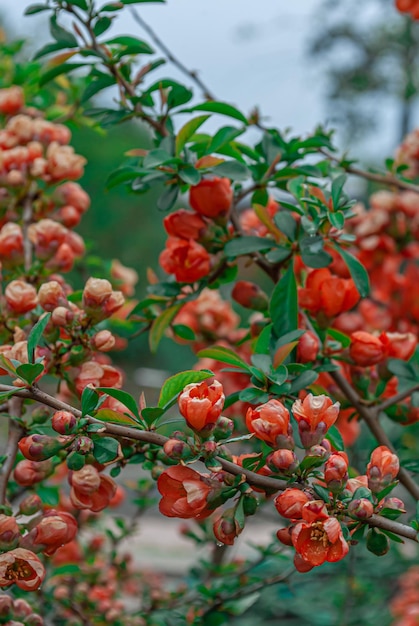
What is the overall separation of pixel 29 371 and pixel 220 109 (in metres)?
0.34

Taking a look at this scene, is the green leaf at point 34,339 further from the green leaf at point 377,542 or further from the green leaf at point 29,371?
the green leaf at point 377,542

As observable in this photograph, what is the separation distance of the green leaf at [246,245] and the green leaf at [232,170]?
53 millimetres

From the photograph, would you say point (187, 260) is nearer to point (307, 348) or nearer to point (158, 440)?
point (307, 348)

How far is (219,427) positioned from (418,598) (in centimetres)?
124

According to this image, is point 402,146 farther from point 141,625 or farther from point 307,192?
point 141,625

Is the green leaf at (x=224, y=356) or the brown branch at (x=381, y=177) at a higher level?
the green leaf at (x=224, y=356)

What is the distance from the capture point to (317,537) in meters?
0.44

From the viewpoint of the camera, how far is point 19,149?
0.81 meters

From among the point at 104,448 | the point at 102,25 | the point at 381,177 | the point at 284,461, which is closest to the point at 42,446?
the point at 104,448

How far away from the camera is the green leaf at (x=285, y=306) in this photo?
618mm

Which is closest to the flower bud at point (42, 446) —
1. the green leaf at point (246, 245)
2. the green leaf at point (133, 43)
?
the green leaf at point (246, 245)

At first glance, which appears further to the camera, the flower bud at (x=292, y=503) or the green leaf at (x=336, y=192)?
the green leaf at (x=336, y=192)

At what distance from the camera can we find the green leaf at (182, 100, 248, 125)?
0.67m

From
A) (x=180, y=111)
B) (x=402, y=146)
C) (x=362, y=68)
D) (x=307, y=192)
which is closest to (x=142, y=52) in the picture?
(x=180, y=111)
